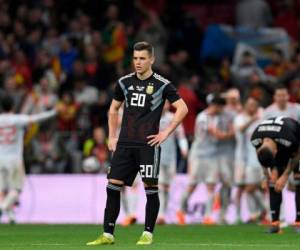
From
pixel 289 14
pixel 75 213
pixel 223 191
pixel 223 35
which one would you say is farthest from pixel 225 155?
pixel 289 14

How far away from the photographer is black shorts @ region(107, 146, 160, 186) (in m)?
15.4

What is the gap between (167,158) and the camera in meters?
23.6

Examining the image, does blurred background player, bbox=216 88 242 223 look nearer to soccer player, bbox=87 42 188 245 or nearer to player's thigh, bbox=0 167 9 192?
player's thigh, bbox=0 167 9 192

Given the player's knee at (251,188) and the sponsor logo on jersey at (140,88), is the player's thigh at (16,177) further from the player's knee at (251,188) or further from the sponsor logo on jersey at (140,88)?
the sponsor logo on jersey at (140,88)

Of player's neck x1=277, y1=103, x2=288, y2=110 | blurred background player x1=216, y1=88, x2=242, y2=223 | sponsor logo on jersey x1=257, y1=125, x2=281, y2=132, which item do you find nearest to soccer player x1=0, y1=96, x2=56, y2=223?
blurred background player x1=216, y1=88, x2=242, y2=223

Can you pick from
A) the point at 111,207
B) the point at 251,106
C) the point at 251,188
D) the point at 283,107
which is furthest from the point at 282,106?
the point at 111,207

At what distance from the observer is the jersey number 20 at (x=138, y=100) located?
50.5 feet

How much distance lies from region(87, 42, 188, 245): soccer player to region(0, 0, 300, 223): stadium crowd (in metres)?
8.07

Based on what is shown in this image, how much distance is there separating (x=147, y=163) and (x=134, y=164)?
204 millimetres

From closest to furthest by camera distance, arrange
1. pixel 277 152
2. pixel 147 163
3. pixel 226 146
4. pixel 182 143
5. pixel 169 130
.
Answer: pixel 169 130 < pixel 147 163 < pixel 277 152 < pixel 182 143 < pixel 226 146

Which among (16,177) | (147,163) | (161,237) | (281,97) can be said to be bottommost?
(161,237)

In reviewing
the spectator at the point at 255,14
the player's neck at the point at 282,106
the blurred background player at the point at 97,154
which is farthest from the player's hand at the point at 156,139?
the spectator at the point at 255,14

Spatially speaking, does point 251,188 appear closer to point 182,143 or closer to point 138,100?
point 182,143

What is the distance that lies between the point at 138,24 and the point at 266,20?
3.11m
